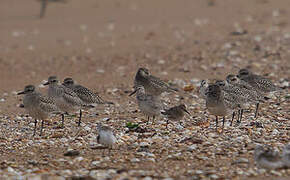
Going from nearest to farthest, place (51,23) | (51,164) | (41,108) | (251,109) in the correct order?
(51,164) < (41,108) < (251,109) < (51,23)

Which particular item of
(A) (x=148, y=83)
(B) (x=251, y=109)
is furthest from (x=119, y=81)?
(B) (x=251, y=109)

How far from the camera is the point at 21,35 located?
2702 centimetres

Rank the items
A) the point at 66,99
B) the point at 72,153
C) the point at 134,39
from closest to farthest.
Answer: the point at 72,153, the point at 66,99, the point at 134,39

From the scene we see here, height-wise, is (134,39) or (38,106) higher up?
(134,39)

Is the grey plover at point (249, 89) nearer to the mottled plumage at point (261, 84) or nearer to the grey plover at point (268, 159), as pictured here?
the mottled plumage at point (261, 84)

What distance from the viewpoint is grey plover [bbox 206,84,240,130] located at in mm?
11344

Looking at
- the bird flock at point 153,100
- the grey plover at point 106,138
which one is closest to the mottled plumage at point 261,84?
the bird flock at point 153,100

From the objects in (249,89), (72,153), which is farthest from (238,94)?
(72,153)

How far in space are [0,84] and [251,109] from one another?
897 centimetres

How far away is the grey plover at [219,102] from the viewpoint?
11344 millimetres

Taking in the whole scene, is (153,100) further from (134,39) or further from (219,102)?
(134,39)

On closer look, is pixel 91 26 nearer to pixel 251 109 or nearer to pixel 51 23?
pixel 51 23

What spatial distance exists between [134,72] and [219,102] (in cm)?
800

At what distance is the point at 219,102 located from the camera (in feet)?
37.1
